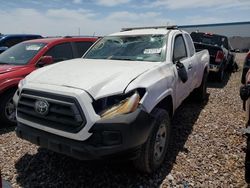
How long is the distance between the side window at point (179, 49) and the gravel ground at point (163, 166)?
4.32 feet

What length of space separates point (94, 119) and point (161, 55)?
1886 mm

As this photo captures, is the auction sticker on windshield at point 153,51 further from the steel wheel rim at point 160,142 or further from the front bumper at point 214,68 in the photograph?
the front bumper at point 214,68

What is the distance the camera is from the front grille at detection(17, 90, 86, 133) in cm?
301

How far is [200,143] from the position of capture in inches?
184

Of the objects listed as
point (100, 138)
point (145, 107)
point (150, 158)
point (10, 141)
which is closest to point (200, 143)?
point (150, 158)

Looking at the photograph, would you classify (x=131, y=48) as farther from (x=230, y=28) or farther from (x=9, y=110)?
(x=230, y=28)

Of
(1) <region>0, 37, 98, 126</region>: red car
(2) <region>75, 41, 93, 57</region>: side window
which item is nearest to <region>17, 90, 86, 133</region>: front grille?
(1) <region>0, 37, 98, 126</region>: red car

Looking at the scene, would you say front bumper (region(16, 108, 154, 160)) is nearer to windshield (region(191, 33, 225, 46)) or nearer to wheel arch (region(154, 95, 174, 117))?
wheel arch (region(154, 95, 174, 117))

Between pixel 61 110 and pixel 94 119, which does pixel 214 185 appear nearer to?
pixel 94 119

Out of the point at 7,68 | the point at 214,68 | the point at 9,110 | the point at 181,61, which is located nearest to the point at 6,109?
the point at 9,110

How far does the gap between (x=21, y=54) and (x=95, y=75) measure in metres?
3.35

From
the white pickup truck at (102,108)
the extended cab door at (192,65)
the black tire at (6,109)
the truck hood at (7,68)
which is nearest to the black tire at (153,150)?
the white pickup truck at (102,108)

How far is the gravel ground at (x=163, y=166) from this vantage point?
3.55 meters

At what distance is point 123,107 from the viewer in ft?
10.1
